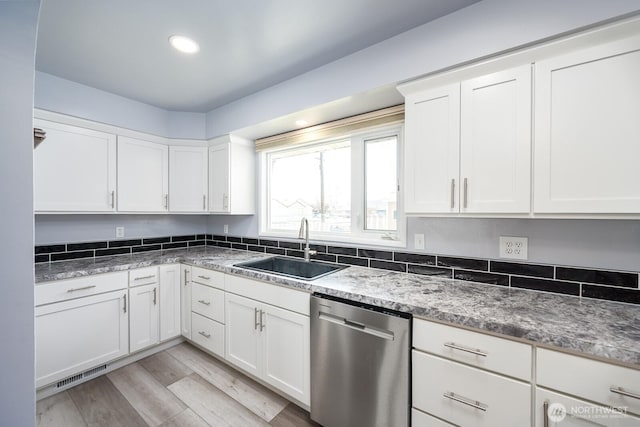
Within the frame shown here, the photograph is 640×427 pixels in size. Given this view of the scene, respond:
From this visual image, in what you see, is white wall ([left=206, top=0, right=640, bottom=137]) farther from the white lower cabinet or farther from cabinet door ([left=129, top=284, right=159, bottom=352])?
cabinet door ([left=129, top=284, right=159, bottom=352])

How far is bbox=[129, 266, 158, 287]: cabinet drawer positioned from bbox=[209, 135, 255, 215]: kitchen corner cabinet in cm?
81

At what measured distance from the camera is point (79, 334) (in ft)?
6.26

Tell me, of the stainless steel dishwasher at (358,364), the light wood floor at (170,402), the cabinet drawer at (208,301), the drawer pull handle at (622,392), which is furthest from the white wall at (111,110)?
the drawer pull handle at (622,392)

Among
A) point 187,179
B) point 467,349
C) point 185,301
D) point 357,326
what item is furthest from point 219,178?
point 467,349

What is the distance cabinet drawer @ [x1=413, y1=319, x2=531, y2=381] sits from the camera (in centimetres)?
99

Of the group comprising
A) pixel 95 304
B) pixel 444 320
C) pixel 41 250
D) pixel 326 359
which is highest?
pixel 41 250

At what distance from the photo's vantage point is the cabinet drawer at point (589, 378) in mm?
828

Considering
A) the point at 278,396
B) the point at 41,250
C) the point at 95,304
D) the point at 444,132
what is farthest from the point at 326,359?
the point at 41,250

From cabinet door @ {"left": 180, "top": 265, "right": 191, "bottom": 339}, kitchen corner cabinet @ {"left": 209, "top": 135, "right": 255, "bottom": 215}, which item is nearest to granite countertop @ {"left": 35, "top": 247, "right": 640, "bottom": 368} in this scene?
cabinet door @ {"left": 180, "top": 265, "right": 191, "bottom": 339}

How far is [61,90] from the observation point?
6.89 ft

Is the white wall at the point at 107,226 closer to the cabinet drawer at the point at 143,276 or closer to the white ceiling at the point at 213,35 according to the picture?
the cabinet drawer at the point at 143,276

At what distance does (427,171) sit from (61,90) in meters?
2.93

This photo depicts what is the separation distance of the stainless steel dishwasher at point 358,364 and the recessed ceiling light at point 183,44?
1807mm

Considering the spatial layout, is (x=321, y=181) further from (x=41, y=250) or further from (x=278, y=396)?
(x=41, y=250)
